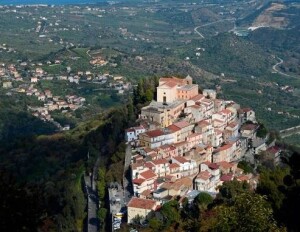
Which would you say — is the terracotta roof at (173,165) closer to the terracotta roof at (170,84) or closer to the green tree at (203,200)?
the green tree at (203,200)

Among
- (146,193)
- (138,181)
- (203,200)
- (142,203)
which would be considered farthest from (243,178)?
(142,203)

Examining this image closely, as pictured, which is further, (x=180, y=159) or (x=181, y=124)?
(x=181, y=124)

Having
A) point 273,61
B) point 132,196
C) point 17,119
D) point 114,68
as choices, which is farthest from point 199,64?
point 132,196

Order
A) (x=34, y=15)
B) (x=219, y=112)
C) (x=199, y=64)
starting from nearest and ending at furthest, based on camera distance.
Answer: (x=219, y=112), (x=199, y=64), (x=34, y=15)

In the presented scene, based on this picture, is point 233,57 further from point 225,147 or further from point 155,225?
point 155,225

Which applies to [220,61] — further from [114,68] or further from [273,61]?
[114,68]

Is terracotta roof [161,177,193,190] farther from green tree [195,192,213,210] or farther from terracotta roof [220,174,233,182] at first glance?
green tree [195,192,213,210]
